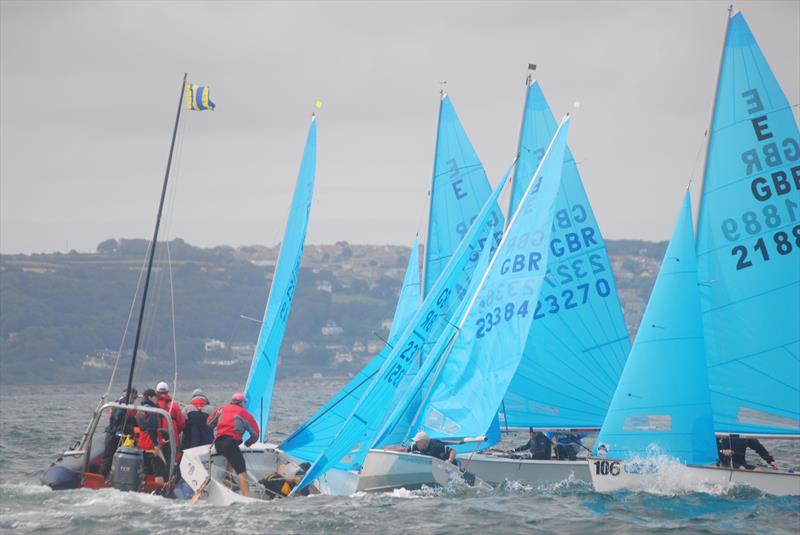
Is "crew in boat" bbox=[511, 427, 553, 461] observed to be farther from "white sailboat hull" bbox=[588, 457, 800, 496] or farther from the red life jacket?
the red life jacket

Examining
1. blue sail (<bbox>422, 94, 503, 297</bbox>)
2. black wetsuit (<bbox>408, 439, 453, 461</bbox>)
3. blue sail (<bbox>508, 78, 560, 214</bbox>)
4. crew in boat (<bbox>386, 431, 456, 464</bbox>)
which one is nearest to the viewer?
crew in boat (<bbox>386, 431, 456, 464</bbox>)

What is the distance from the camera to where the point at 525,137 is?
2316 centimetres

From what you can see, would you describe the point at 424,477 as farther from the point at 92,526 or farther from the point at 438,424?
the point at 92,526

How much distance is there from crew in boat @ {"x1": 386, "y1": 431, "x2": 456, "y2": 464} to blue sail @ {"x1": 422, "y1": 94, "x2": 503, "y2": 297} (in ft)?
21.3

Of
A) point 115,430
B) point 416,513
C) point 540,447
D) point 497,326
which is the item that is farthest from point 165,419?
point 540,447

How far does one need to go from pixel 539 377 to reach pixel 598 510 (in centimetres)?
606

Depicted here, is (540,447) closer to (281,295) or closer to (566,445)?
(566,445)

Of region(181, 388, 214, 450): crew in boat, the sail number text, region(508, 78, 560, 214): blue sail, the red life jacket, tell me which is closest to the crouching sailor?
the red life jacket

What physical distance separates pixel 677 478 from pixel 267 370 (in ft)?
23.6

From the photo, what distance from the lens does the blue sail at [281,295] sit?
2014 cm

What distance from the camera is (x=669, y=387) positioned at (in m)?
17.4

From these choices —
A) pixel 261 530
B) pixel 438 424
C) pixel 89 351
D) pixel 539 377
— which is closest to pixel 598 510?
pixel 438 424

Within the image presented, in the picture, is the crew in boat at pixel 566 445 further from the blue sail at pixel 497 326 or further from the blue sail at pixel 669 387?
the blue sail at pixel 497 326

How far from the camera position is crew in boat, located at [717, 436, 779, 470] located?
58.5 ft
